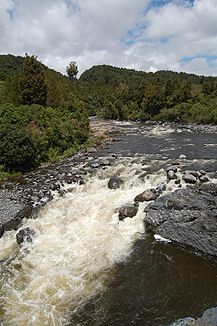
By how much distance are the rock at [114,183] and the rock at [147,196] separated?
285 centimetres

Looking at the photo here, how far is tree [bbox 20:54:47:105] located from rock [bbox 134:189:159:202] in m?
31.1

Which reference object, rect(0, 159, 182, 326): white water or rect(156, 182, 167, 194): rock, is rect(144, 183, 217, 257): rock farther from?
rect(156, 182, 167, 194): rock

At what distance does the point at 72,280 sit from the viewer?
46.6 feet

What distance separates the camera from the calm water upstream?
12188mm

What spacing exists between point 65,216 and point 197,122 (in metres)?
44.6

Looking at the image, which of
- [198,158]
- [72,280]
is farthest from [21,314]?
[198,158]

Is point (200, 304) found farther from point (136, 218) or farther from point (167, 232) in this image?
point (136, 218)

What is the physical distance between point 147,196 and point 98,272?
7354mm

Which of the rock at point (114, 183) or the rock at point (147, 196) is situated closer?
the rock at point (147, 196)

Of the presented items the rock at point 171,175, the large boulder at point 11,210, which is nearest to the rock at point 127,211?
the rock at point 171,175

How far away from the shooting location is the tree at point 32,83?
153ft

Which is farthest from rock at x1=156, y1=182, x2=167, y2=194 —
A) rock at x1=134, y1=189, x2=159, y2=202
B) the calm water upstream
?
the calm water upstream

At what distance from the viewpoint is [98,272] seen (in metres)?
14.6

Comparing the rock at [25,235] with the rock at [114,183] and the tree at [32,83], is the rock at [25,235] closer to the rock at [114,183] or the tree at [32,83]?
the rock at [114,183]
